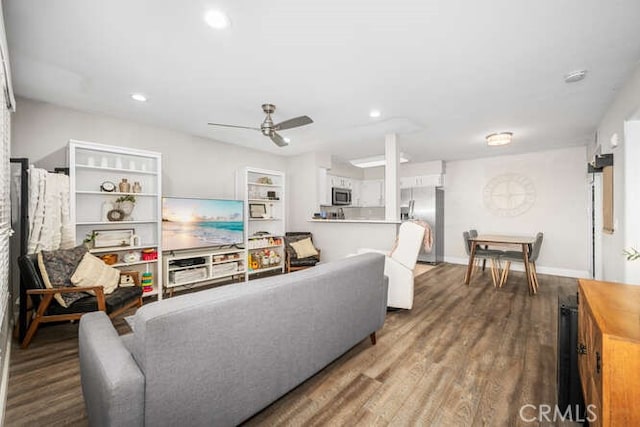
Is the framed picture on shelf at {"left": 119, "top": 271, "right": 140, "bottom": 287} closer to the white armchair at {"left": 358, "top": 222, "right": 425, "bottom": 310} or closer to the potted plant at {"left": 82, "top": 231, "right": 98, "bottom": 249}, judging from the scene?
the potted plant at {"left": 82, "top": 231, "right": 98, "bottom": 249}

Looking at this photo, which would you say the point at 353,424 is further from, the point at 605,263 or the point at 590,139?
the point at 590,139

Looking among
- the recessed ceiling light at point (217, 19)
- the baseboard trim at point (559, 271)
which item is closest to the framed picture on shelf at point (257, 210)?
the recessed ceiling light at point (217, 19)

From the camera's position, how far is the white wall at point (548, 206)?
199 inches

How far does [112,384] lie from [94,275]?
233 centimetres

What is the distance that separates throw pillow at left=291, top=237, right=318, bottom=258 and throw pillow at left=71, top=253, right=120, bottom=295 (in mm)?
2609

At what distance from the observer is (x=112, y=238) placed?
3.50 meters

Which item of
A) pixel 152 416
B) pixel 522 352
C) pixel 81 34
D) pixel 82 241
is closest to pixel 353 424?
pixel 152 416

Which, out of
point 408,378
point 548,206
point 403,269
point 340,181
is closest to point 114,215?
point 403,269

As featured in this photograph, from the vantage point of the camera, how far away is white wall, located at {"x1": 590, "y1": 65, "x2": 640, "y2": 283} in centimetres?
244

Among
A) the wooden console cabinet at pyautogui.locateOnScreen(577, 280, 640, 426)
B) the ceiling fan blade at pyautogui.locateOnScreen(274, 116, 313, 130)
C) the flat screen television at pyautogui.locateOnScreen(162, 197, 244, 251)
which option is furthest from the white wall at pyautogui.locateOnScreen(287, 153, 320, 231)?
the wooden console cabinet at pyautogui.locateOnScreen(577, 280, 640, 426)

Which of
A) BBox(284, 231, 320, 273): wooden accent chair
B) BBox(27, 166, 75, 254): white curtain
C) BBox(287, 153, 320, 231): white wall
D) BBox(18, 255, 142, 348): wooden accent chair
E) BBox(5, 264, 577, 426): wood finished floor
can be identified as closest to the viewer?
BBox(5, 264, 577, 426): wood finished floor

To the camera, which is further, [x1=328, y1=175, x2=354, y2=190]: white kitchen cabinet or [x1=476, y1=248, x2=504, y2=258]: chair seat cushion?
[x1=328, y1=175, x2=354, y2=190]: white kitchen cabinet

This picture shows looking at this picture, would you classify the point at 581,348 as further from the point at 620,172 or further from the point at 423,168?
the point at 423,168

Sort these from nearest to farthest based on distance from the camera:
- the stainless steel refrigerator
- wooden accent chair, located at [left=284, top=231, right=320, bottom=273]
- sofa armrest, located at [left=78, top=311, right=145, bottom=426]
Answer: sofa armrest, located at [left=78, top=311, right=145, bottom=426] < wooden accent chair, located at [left=284, top=231, right=320, bottom=273] < the stainless steel refrigerator
